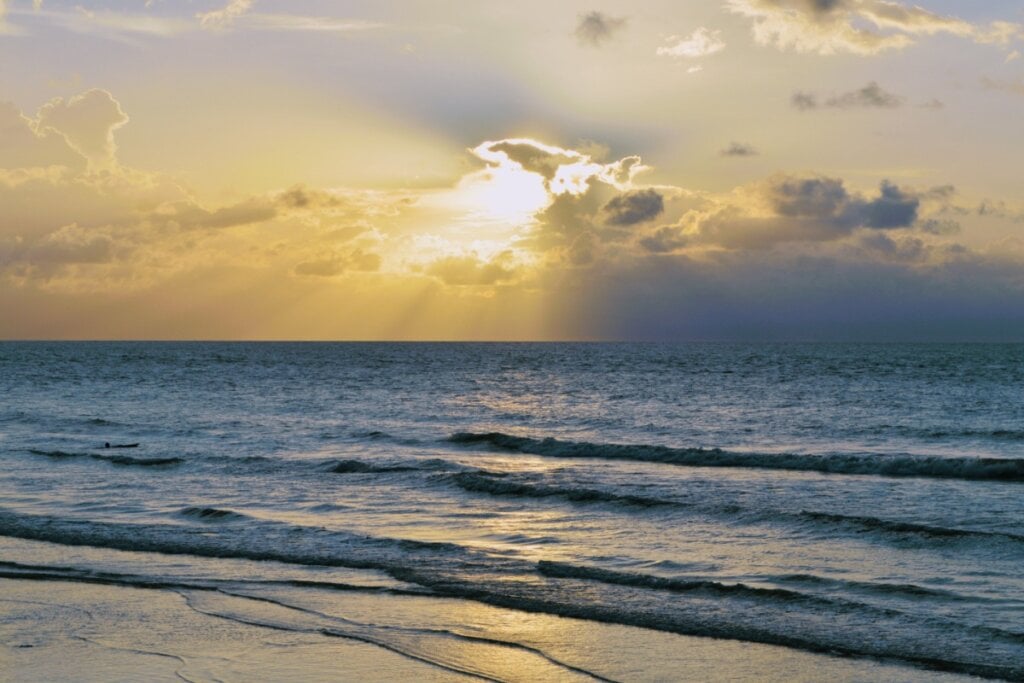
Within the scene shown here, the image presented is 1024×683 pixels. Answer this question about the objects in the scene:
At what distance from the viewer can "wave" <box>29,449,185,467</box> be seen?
30078mm

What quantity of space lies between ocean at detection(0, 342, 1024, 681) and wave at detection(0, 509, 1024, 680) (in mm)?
56

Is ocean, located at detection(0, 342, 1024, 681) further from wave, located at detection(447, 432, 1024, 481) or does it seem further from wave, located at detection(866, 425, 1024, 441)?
wave, located at detection(866, 425, 1024, 441)

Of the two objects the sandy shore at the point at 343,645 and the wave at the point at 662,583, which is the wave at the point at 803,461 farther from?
the sandy shore at the point at 343,645

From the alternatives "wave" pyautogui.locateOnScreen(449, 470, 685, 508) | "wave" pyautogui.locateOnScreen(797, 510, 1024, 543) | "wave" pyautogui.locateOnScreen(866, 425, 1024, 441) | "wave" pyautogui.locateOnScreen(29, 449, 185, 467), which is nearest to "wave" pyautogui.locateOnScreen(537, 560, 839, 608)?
"wave" pyautogui.locateOnScreen(797, 510, 1024, 543)

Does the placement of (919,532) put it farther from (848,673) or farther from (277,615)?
(277,615)

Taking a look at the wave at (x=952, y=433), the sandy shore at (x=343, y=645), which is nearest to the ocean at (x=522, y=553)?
the sandy shore at (x=343, y=645)

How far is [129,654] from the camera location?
11.0 m

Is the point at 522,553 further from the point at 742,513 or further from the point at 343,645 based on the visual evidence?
the point at 343,645

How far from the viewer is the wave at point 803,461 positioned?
27.5 metres

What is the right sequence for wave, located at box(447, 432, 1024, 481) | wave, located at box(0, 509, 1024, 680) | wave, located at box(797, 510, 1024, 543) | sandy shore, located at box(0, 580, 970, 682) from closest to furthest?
1. sandy shore, located at box(0, 580, 970, 682)
2. wave, located at box(0, 509, 1024, 680)
3. wave, located at box(797, 510, 1024, 543)
4. wave, located at box(447, 432, 1024, 481)

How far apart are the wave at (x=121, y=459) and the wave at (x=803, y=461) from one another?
1145cm

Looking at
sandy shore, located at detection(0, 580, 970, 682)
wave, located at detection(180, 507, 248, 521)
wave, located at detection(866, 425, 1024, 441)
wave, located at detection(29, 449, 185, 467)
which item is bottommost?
wave, located at detection(29, 449, 185, 467)

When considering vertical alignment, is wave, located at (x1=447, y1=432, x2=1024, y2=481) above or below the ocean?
above

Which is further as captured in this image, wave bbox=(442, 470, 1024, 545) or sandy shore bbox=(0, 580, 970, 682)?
wave bbox=(442, 470, 1024, 545)
